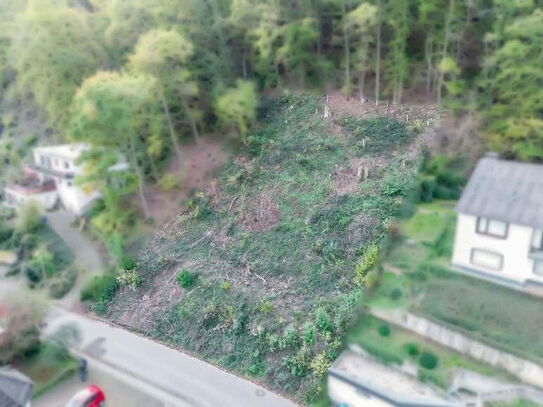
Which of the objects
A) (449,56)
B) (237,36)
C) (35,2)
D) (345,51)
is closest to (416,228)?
(449,56)

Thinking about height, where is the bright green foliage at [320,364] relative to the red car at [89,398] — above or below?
above

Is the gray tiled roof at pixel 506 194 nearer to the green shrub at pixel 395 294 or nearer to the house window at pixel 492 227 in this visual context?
the house window at pixel 492 227

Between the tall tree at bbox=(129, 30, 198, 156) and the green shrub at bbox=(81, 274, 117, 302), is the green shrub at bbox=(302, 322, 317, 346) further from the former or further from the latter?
the tall tree at bbox=(129, 30, 198, 156)

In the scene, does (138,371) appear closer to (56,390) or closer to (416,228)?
(56,390)

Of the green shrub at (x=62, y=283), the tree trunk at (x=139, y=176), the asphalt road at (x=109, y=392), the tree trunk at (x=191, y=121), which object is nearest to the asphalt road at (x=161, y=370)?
the asphalt road at (x=109, y=392)

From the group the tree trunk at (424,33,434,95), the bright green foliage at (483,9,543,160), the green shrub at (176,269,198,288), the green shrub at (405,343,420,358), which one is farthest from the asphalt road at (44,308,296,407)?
the tree trunk at (424,33,434,95)

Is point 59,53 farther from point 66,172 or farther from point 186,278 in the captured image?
point 186,278

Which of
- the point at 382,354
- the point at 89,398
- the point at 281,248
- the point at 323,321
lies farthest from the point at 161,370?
the point at 382,354
